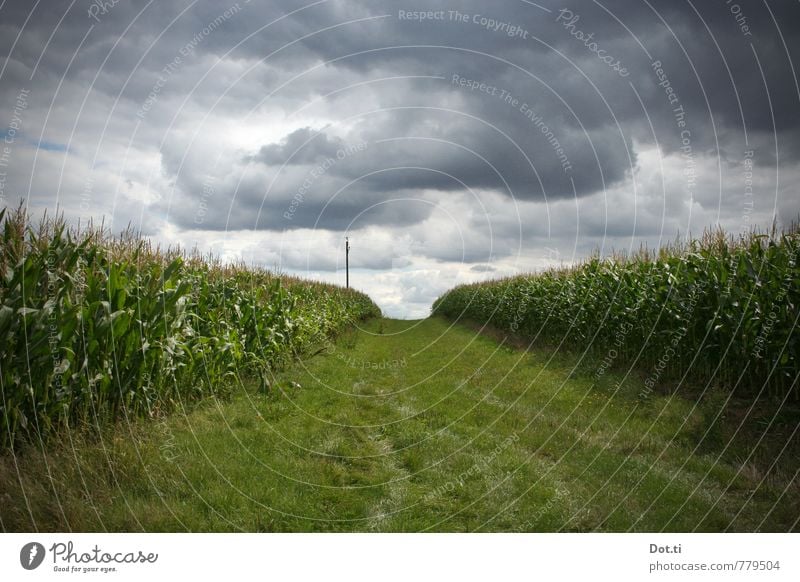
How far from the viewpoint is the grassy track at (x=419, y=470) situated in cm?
510

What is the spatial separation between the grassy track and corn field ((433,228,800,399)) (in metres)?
1.06

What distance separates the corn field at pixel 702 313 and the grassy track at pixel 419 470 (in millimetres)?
1063

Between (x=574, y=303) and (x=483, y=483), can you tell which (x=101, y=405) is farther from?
(x=574, y=303)

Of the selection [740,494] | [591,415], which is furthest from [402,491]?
[591,415]

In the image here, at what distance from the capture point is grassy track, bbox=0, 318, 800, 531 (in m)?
5.10
